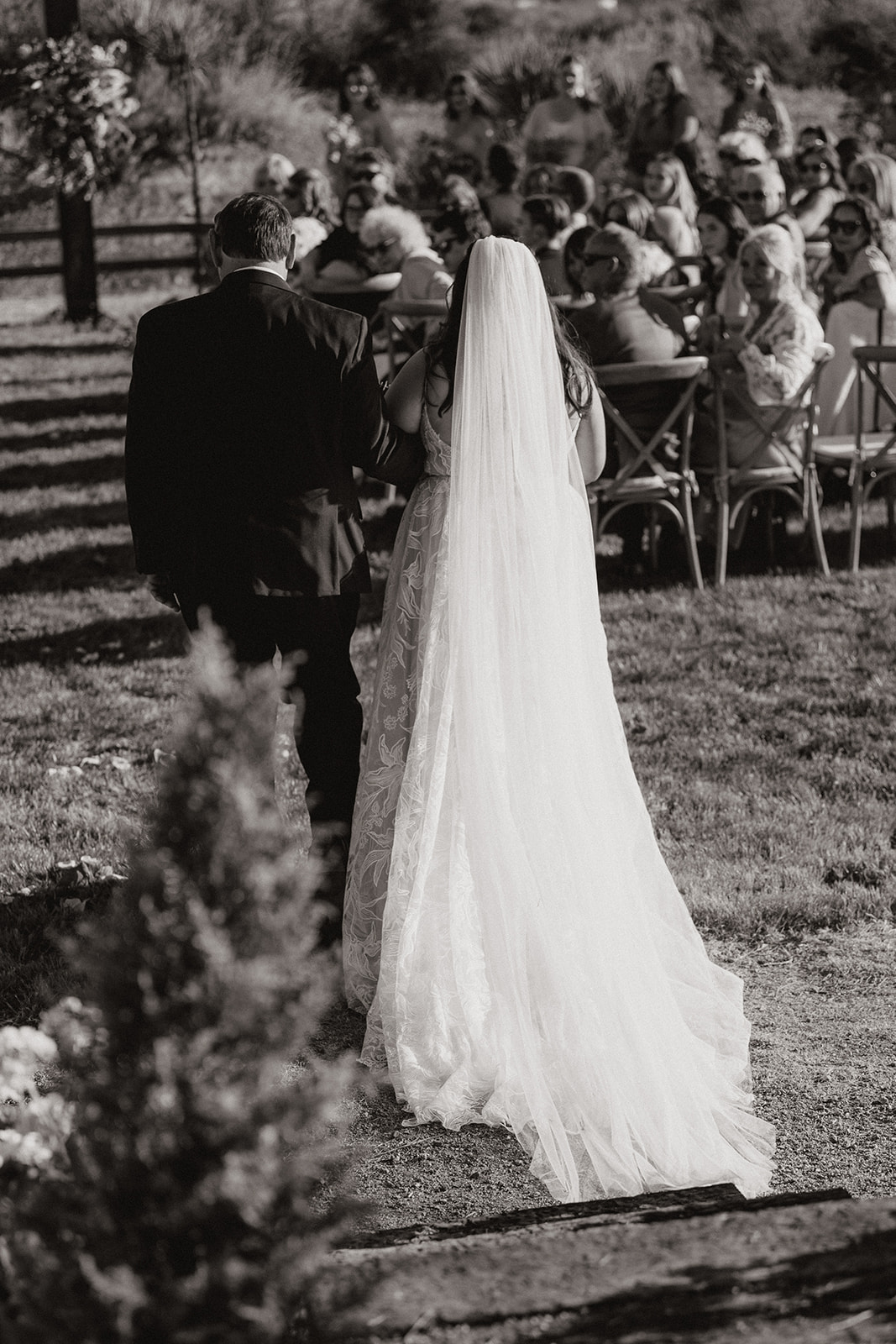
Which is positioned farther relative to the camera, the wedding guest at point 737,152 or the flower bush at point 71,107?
the flower bush at point 71,107

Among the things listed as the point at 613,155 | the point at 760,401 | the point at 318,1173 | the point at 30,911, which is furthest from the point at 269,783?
the point at 613,155

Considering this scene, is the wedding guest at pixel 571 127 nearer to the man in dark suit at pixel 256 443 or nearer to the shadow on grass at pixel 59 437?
the shadow on grass at pixel 59 437

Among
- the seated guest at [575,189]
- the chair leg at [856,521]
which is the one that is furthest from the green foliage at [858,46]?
the chair leg at [856,521]

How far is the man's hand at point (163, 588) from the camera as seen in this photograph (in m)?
3.78

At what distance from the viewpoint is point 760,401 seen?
6969mm

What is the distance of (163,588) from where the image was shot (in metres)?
3.82

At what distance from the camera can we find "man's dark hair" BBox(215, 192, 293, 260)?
3471 millimetres

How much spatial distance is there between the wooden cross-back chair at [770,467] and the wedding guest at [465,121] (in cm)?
705

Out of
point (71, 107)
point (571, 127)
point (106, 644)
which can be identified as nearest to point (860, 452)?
point (106, 644)

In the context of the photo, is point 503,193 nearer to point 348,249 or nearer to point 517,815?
point 348,249

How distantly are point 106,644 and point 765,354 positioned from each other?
11.0 ft

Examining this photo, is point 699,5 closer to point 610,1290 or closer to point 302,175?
point 302,175

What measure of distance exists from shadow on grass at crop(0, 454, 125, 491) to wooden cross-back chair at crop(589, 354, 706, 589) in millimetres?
3470

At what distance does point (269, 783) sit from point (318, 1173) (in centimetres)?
46
